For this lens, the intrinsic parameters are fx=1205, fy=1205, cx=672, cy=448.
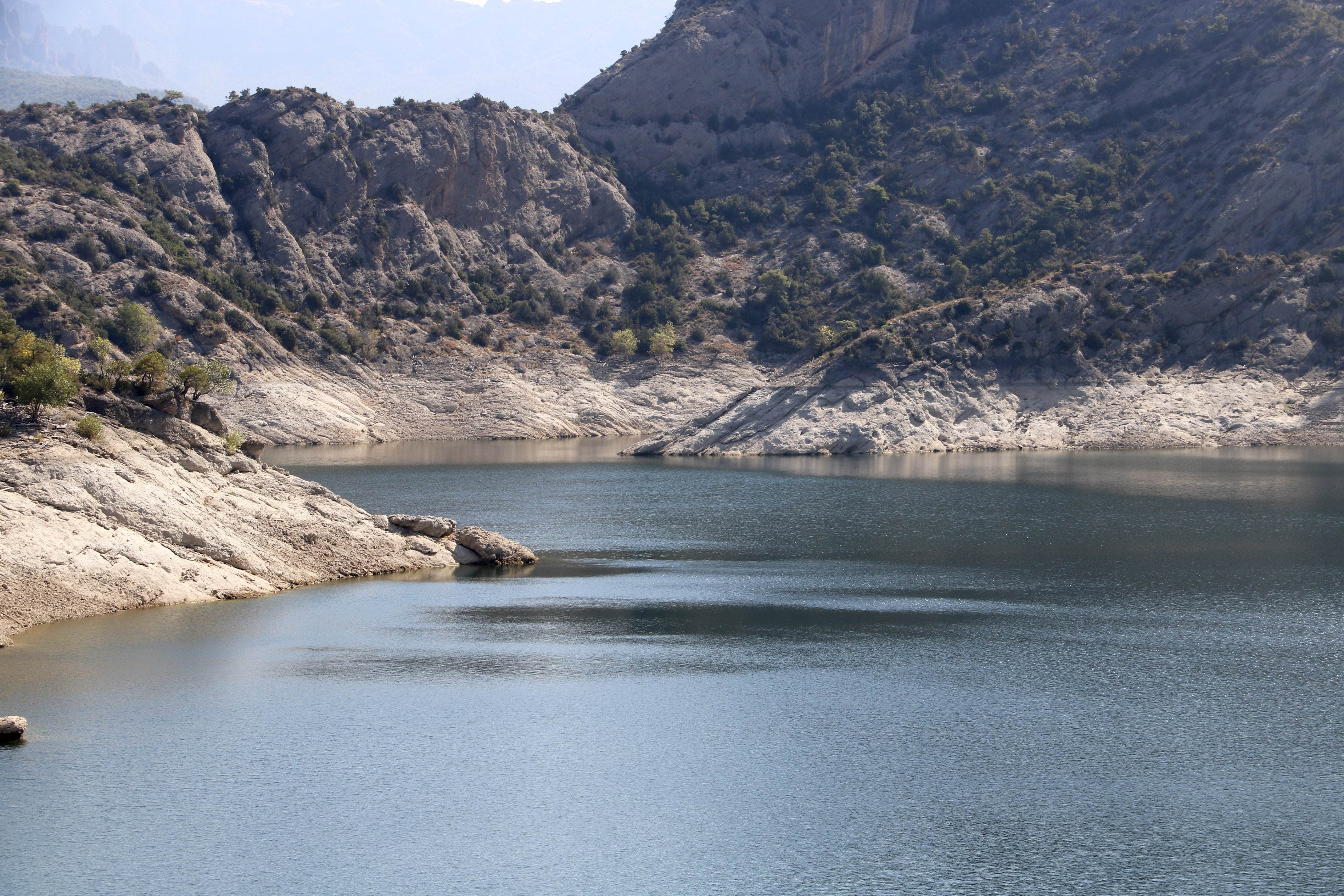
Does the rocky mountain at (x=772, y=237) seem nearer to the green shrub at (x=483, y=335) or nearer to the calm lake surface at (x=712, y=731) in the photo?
the green shrub at (x=483, y=335)

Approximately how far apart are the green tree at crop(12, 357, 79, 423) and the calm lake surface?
9354 mm

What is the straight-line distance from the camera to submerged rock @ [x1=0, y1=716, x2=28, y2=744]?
83.7 ft

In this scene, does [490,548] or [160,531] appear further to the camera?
[490,548]

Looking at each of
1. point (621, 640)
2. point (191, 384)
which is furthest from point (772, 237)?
point (621, 640)

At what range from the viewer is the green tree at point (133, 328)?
113 m

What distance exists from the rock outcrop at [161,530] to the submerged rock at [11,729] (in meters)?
9.40

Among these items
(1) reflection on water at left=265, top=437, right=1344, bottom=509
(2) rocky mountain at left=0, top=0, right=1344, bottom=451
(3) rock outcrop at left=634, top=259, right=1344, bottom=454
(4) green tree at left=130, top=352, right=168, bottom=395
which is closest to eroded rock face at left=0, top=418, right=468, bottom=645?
(4) green tree at left=130, top=352, right=168, bottom=395

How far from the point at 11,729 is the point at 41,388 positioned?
772 inches

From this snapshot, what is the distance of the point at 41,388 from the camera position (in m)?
41.6

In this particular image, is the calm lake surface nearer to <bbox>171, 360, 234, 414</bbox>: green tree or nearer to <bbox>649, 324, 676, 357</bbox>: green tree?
<bbox>171, 360, 234, 414</bbox>: green tree

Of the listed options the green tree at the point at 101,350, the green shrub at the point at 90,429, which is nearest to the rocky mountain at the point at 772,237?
the green tree at the point at 101,350

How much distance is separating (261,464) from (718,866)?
33.4 m

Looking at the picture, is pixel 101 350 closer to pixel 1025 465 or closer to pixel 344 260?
pixel 1025 465

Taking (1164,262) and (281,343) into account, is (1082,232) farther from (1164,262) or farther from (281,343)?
(281,343)
